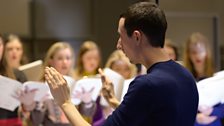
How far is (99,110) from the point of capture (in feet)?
9.48

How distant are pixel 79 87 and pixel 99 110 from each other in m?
0.24

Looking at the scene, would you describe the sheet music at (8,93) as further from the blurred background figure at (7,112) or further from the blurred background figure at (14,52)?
the blurred background figure at (14,52)

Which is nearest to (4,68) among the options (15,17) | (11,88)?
(11,88)

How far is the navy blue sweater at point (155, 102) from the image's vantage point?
1.19 meters

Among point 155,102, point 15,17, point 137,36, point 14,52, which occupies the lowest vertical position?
point 15,17

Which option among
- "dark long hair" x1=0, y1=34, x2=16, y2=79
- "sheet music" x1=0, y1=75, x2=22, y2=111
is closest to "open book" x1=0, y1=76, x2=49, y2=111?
"sheet music" x1=0, y1=75, x2=22, y2=111

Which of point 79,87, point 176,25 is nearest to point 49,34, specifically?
point 176,25

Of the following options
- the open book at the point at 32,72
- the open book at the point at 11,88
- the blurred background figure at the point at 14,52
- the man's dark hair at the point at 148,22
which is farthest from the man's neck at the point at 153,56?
the blurred background figure at the point at 14,52

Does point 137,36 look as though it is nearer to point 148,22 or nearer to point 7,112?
point 148,22

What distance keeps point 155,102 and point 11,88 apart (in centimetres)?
149

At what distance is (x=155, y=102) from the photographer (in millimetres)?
1193

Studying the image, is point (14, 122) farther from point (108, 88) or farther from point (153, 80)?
point (153, 80)

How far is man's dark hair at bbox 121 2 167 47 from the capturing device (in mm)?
1246

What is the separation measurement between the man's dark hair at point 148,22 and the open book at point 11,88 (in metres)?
1.37
